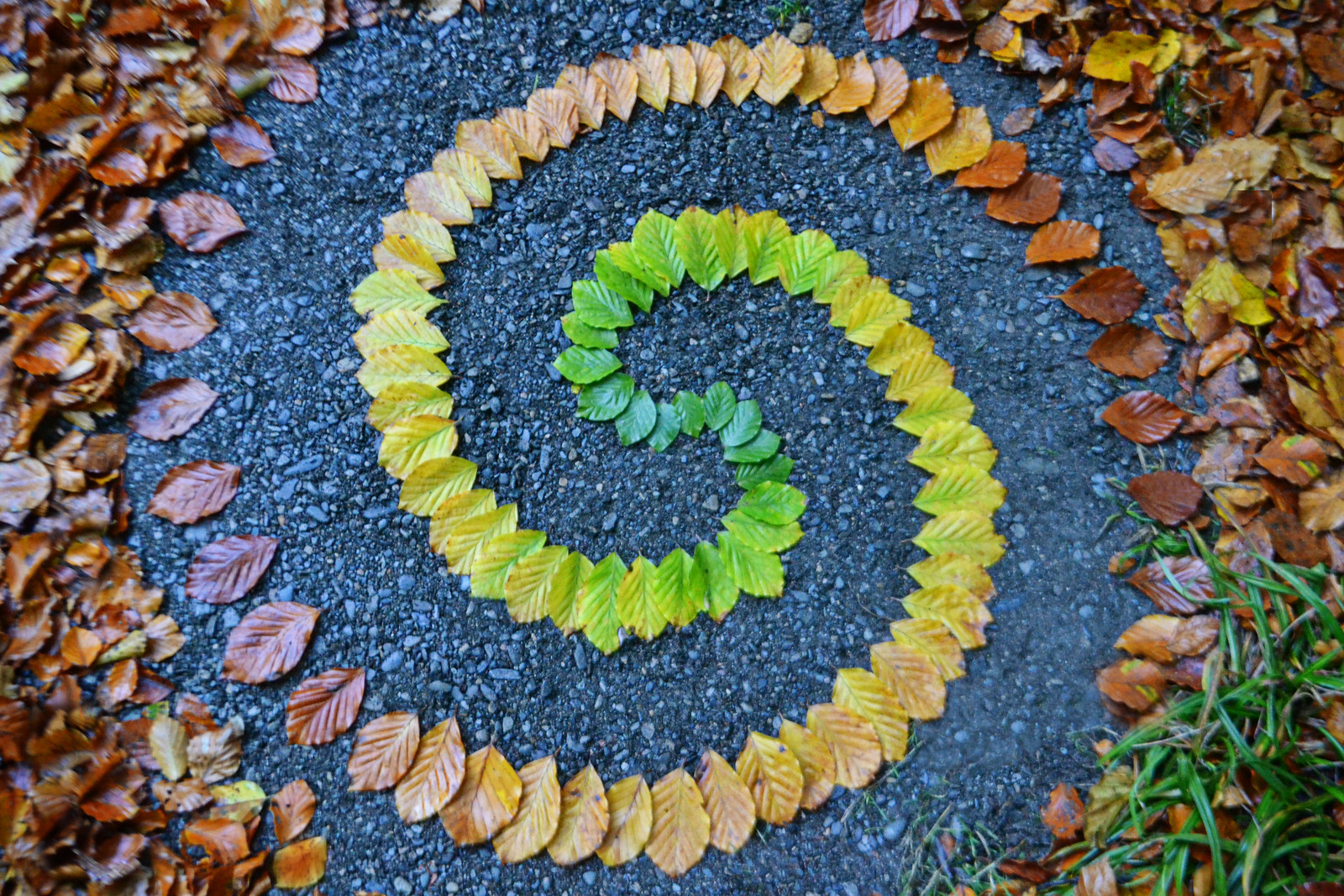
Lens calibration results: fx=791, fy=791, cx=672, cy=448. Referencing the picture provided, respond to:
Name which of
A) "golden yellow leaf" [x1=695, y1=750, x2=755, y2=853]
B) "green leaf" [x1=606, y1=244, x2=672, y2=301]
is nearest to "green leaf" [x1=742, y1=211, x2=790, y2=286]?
"green leaf" [x1=606, y1=244, x2=672, y2=301]

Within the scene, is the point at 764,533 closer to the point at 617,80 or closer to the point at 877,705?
the point at 877,705

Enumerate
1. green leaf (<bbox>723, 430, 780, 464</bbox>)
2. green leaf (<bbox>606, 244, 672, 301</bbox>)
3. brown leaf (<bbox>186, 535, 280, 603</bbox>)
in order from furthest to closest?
1. green leaf (<bbox>606, 244, 672, 301</bbox>)
2. green leaf (<bbox>723, 430, 780, 464</bbox>)
3. brown leaf (<bbox>186, 535, 280, 603</bbox>)

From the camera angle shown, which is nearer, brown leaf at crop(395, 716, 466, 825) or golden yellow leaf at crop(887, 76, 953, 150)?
brown leaf at crop(395, 716, 466, 825)

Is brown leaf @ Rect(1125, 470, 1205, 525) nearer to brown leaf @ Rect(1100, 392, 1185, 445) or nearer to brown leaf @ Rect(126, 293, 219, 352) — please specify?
brown leaf @ Rect(1100, 392, 1185, 445)

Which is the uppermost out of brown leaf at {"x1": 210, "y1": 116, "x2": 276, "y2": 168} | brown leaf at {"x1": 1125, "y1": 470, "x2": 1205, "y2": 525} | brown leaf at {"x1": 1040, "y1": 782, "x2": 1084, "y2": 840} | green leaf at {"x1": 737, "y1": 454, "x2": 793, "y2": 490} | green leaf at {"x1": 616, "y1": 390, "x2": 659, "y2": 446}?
brown leaf at {"x1": 210, "y1": 116, "x2": 276, "y2": 168}

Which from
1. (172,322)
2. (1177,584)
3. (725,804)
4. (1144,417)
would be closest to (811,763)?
(725,804)

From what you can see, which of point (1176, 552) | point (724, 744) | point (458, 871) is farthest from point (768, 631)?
point (1176, 552)

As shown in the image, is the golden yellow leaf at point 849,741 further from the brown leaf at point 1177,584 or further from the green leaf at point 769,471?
the brown leaf at point 1177,584
